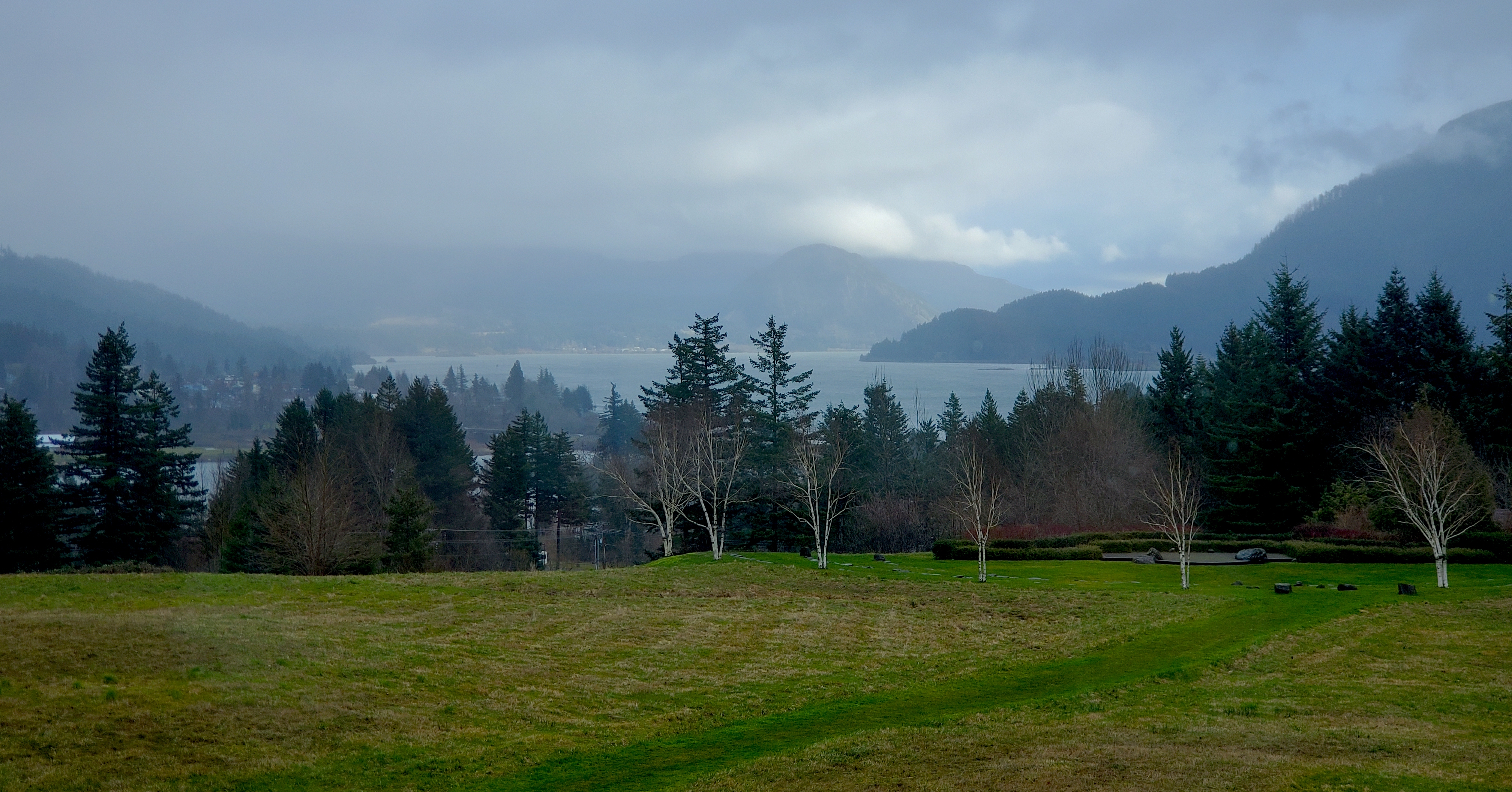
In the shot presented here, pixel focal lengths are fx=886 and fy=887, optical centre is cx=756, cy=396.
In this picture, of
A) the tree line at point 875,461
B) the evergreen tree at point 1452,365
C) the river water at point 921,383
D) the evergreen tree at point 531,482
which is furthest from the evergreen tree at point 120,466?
the evergreen tree at point 1452,365

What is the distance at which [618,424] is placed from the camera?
124062 mm

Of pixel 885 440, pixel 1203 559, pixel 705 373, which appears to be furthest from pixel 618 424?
pixel 1203 559

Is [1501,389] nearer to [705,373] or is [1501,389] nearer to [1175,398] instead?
[1175,398]

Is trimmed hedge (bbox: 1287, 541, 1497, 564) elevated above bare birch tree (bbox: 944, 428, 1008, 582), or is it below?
below

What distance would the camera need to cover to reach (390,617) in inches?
792

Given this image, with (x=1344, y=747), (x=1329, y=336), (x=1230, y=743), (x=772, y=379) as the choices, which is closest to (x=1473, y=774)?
(x=1344, y=747)

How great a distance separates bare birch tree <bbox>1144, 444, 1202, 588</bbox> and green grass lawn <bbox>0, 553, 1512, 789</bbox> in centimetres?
488

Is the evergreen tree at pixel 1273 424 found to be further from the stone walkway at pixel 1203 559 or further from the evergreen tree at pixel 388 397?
the evergreen tree at pixel 388 397

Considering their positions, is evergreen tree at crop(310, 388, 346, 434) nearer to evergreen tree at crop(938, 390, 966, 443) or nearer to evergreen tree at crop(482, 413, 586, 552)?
evergreen tree at crop(482, 413, 586, 552)

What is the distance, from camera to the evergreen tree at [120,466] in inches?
1901

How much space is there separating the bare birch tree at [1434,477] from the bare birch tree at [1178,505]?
6.56 m

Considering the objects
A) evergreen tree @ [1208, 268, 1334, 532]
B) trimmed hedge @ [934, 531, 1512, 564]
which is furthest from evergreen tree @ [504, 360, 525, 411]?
trimmed hedge @ [934, 531, 1512, 564]

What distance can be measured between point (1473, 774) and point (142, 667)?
57.4 feet

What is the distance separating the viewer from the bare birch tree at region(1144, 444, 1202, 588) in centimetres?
3119
